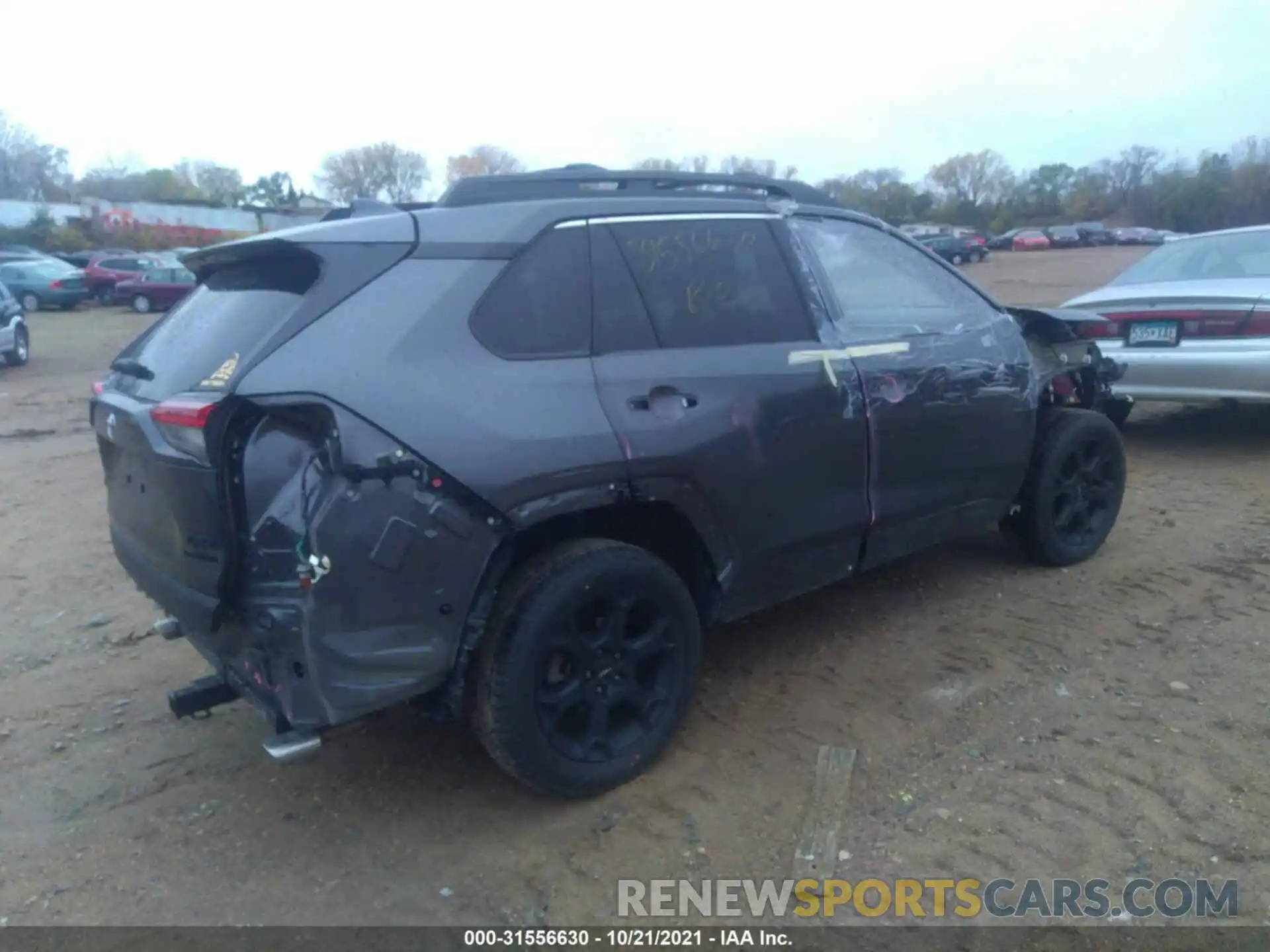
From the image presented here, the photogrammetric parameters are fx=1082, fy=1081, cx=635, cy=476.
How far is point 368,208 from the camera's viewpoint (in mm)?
3807

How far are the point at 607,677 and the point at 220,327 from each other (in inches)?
62.4

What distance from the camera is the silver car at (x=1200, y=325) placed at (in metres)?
6.68

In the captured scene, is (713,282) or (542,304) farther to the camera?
(713,282)

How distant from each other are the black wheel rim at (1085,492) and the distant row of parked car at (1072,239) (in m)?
48.3

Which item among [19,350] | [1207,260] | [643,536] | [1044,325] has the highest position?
[1207,260]

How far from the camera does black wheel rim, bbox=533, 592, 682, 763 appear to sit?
3.26m

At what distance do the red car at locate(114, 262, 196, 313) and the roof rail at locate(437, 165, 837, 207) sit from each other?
26077mm

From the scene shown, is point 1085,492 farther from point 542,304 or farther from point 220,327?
point 220,327

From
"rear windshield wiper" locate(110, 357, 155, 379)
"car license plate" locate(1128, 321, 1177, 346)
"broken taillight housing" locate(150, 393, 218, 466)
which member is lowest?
"car license plate" locate(1128, 321, 1177, 346)

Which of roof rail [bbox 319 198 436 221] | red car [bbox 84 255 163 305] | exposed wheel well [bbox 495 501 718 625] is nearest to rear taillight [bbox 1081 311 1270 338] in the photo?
exposed wheel well [bbox 495 501 718 625]

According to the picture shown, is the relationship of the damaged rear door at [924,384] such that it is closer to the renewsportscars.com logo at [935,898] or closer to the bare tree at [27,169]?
the renewsportscars.com logo at [935,898]

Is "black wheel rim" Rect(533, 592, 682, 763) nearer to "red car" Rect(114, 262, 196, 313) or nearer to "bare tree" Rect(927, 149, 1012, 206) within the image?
"red car" Rect(114, 262, 196, 313)

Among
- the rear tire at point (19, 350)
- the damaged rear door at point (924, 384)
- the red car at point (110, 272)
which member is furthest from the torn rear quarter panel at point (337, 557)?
the red car at point (110, 272)

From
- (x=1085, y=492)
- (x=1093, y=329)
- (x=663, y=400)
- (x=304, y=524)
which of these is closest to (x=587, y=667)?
(x=663, y=400)
